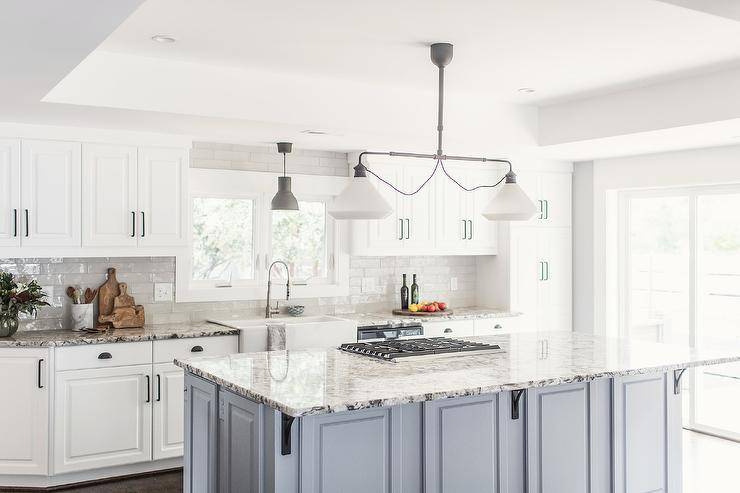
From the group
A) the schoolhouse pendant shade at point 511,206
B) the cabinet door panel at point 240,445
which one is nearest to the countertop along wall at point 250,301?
the cabinet door panel at point 240,445

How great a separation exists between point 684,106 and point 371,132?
79.1 inches

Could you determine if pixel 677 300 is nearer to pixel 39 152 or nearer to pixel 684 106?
pixel 684 106

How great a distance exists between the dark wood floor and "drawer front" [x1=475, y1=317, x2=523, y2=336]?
280 cm

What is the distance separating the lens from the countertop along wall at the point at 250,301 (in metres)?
5.30

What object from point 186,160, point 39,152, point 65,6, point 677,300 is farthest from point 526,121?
point 65,6

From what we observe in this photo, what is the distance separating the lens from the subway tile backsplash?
17.3ft

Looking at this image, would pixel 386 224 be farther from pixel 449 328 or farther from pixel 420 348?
pixel 420 348

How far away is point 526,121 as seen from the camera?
5.78m

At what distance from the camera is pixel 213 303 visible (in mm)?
5855

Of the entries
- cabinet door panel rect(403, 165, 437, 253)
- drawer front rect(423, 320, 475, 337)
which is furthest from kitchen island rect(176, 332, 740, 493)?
cabinet door panel rect(403, 165, 437, 253)

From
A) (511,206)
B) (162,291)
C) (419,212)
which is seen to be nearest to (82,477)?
(162,291)

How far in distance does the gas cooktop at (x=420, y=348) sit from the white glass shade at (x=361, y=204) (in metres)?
0.72

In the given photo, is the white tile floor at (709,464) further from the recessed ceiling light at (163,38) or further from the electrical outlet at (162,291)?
the recessed ceiling light at (163,38)

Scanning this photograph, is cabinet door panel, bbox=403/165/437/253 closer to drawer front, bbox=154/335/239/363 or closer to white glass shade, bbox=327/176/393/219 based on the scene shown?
drawer front, bbox=154/335/239/363
